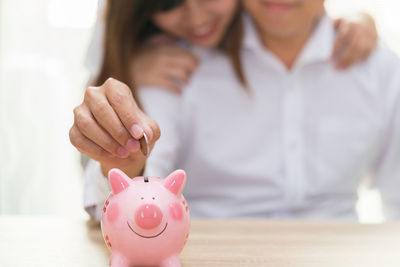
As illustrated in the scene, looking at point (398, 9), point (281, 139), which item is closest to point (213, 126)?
point (281, 139)

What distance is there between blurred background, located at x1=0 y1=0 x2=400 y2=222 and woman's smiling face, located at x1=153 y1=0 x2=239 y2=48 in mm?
834

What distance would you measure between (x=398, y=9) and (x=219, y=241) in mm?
1742

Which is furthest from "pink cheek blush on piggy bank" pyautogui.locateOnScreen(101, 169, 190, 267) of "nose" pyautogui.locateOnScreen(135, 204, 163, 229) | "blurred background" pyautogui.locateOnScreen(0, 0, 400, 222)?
"blurred background" pyautogui.locateOnScreen(0, 0, 400, 222)

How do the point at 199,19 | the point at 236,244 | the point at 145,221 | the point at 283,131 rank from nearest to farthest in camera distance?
the point at 145,221, the point at 236,244, the point at 199,19, the point at 283,131

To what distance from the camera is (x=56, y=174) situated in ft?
7.09

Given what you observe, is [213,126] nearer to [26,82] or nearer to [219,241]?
[219,241]

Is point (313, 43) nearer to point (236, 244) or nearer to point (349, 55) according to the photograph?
point (349, 55)

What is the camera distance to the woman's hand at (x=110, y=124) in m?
0.66

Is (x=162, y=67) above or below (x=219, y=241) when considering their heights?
above

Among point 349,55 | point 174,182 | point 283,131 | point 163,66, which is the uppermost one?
point 349,55

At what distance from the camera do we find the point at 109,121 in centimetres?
67

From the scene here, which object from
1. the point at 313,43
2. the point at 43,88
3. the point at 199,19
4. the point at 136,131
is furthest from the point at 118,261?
the point at 43,88

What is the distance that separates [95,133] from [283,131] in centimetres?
79

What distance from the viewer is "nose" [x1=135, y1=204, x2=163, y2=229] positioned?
0.61 m
